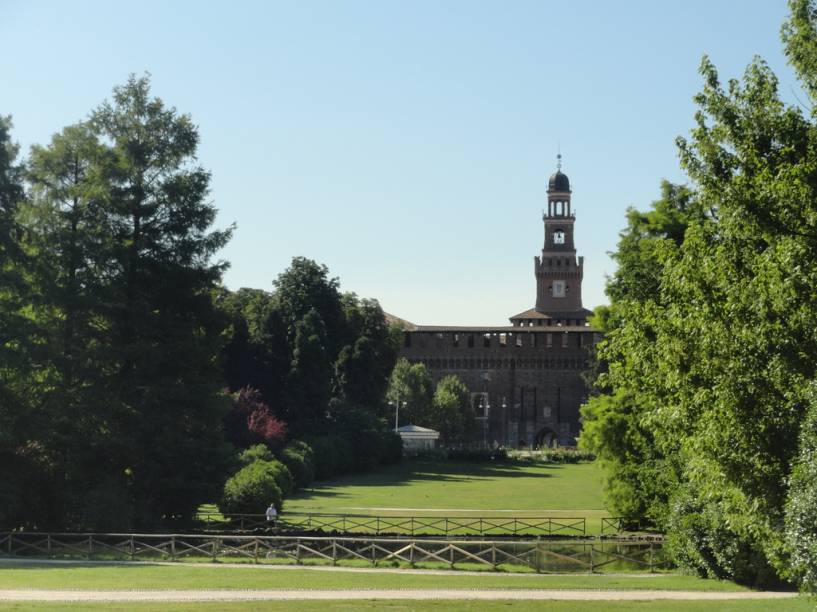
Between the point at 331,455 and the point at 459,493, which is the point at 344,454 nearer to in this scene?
the point at 331,455

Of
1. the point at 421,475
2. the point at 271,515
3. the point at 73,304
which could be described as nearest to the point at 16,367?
the point at 73,304

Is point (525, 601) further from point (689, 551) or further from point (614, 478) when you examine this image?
point (614, 478)

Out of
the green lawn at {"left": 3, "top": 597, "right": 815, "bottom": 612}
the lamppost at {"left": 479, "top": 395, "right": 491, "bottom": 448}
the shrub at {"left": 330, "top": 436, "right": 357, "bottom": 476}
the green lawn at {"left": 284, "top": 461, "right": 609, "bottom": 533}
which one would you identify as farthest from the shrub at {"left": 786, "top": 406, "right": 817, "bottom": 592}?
the lamppost at {"left": 479, "top": 395, "right": 491, "bottom": 448}

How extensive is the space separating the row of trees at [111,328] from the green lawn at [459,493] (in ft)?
26.1

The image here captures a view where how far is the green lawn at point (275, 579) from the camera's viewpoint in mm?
21281

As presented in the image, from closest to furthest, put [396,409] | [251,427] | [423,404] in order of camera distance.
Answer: [251,427] < [396,409] < [423,404]

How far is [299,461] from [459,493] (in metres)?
6.78

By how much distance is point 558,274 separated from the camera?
123m

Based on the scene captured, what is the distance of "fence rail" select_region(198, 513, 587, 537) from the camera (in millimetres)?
33188

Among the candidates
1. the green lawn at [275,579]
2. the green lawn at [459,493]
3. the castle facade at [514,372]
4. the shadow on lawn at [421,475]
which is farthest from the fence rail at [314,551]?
the castle facade at [514,372]

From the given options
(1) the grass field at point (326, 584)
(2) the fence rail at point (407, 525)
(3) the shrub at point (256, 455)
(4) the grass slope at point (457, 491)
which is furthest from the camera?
(4) the grass slope at point (457, 491)

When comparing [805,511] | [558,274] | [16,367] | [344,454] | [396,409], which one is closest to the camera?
[805,511]

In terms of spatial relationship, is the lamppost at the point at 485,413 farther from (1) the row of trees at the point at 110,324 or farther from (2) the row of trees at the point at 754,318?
(2) the row of trees at the point at 754,318

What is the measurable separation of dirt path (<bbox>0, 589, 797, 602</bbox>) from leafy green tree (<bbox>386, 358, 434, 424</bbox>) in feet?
213
